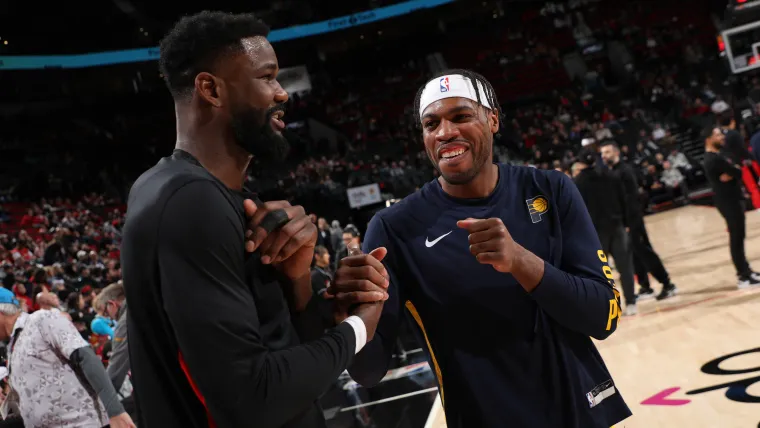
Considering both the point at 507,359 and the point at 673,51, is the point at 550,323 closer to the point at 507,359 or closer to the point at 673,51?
the point at 507,359

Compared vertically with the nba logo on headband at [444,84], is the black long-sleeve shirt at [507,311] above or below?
below

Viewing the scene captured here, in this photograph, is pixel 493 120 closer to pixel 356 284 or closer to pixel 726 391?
pixel 356 284

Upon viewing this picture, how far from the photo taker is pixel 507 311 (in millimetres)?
1958

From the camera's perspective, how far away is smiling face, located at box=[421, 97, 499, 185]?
6.86ft

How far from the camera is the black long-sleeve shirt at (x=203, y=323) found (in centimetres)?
119

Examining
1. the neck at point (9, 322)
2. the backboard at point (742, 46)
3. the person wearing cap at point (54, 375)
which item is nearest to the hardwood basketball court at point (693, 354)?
the person wearing cap at point (54, 375)

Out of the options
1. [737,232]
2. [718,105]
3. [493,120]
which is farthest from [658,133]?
[493,120]

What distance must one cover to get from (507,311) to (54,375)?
2870mm

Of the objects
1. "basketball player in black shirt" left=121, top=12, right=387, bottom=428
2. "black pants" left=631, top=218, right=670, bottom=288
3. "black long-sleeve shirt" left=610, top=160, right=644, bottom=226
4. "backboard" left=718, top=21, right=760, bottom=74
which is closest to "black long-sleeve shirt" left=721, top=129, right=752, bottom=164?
"black long-sleeve shirt" left=610, top=160, right=644, bottom=226

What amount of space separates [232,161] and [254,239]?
10.9 inches

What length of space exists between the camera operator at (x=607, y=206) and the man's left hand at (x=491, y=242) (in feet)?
19.3

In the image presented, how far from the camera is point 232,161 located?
4.95 ft

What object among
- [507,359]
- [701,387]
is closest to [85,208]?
[701,387]

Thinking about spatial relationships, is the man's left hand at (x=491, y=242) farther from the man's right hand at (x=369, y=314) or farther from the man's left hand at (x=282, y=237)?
the man's left hand at (x=282, y=237)
